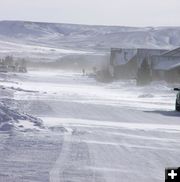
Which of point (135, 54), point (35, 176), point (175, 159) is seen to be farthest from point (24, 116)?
point (135, 54)

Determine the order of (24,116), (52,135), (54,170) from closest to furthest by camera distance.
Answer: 1. (54,170)
2. (52,135)
3. (24,116)

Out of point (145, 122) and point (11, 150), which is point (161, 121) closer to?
point (145, 122)

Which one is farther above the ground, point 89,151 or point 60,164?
point 60,164

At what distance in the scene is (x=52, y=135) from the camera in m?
16.5

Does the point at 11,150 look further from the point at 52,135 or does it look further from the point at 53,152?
the point at 52,135

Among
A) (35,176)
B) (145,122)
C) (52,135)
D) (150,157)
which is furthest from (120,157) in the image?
(145,122)

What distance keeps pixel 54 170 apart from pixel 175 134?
A: 27.2 ft

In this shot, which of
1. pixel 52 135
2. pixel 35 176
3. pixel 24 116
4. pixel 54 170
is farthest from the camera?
pixel 24 116

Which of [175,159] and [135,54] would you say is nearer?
[175,159]

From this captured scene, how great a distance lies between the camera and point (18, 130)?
1716 centimetres

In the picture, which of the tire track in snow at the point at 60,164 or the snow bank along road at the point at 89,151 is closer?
the tire track in snow at the point at 60,164

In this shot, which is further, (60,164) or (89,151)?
(89,151)

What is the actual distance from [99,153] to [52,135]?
3469 mm

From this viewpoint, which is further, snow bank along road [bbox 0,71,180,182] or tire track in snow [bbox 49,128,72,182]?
snow bank along road [bbox 0,71,180,182]
